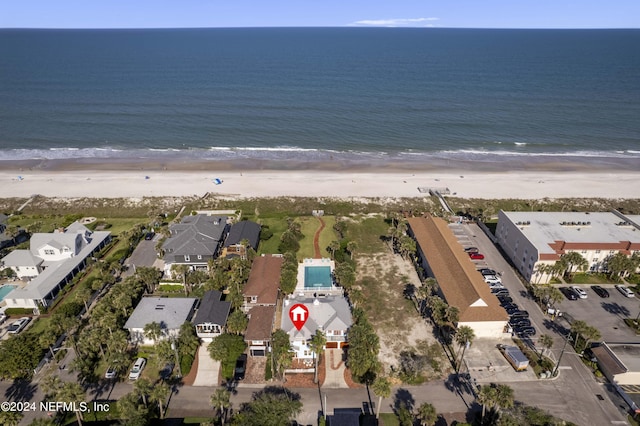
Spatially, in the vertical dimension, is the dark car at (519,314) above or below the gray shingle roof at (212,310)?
below

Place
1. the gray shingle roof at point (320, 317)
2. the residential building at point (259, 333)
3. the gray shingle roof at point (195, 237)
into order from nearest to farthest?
the residential building at point (259, 333)
the gray shingle roof at point (320, 317)
the gray shingle roof at point (195, 237)

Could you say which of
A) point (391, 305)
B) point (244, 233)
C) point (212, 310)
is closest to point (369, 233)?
point (391, 305)

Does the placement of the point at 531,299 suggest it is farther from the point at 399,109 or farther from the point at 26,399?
the point at 399,109

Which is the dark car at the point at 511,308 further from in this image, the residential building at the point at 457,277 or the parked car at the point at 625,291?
the parked car at the point at 625,291

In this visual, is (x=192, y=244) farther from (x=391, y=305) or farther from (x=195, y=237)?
(x=391, y=305)

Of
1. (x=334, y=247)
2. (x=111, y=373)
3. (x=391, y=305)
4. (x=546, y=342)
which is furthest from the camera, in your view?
(x=334, y=247)

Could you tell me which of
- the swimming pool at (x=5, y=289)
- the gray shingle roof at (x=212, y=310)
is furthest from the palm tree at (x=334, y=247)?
the swimming pool at (x=5, y=289)
